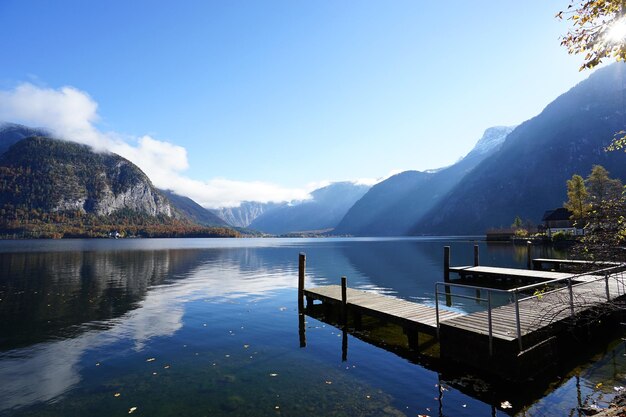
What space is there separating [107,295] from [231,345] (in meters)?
21.3

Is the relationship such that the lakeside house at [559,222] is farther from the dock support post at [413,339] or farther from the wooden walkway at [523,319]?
the dock support post at [413,339]

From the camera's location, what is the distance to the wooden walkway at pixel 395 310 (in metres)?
16.1

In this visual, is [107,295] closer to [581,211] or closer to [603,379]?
[603,379]

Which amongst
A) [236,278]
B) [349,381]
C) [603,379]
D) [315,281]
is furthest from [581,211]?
[349,381]

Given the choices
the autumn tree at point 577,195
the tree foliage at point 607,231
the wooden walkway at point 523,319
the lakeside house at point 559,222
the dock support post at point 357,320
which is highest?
the autumn tree at point 577,195

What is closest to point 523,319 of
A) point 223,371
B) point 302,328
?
point 302,328

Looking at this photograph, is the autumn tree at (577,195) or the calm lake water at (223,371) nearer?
the calm lake water at (223,371)

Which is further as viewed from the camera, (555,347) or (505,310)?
(505,310)

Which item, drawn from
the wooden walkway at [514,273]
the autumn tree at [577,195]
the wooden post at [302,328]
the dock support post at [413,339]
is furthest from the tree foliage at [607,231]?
the autumn tree at [577,195]

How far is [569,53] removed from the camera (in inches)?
327

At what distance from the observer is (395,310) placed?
60.4 ft

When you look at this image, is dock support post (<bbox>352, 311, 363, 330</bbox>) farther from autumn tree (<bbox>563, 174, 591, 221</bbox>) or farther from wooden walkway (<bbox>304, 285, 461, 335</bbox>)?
autumn tree (<bbox>563, 174, 591, 221</bbox>)

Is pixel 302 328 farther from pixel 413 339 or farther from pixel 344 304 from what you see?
pixel 413 339

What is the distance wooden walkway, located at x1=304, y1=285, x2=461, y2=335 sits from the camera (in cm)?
1608
